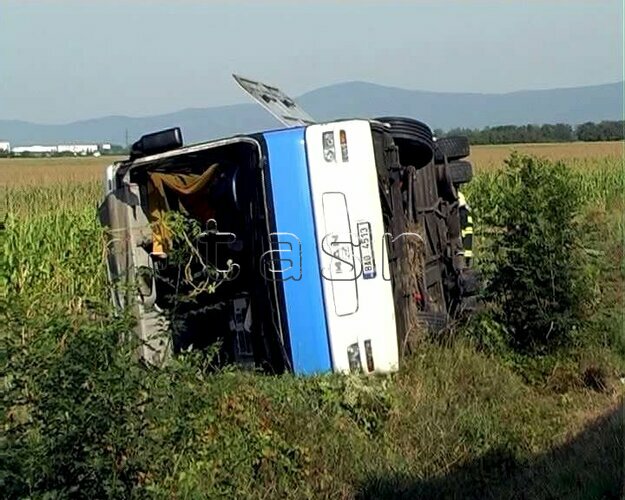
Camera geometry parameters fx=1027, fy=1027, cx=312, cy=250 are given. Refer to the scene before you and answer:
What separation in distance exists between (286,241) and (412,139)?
1.62m

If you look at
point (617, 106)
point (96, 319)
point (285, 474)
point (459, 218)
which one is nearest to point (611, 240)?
point (459, 218)

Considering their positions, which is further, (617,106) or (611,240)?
(611,240)

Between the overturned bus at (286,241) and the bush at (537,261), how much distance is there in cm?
62

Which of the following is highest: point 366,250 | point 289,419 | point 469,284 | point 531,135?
→ point 531,135

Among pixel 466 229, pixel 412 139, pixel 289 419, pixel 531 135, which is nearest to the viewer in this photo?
pixel 289 419

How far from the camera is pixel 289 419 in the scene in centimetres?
543

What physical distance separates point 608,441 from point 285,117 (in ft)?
11.4

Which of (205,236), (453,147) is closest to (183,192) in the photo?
(205,236)

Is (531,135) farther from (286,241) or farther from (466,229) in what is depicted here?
(286,241)

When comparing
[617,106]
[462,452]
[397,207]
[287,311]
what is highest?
[617,106]

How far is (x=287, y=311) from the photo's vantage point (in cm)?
611

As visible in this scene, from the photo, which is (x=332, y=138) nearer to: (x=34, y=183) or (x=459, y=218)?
(x=459, y=218)

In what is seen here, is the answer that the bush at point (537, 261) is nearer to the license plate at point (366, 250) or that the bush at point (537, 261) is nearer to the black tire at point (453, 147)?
the black tire at point (453, 147)

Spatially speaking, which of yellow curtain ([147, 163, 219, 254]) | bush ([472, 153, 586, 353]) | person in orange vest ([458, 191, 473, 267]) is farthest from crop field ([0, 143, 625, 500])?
person in orange vest ([458, 191, 473, 267])
